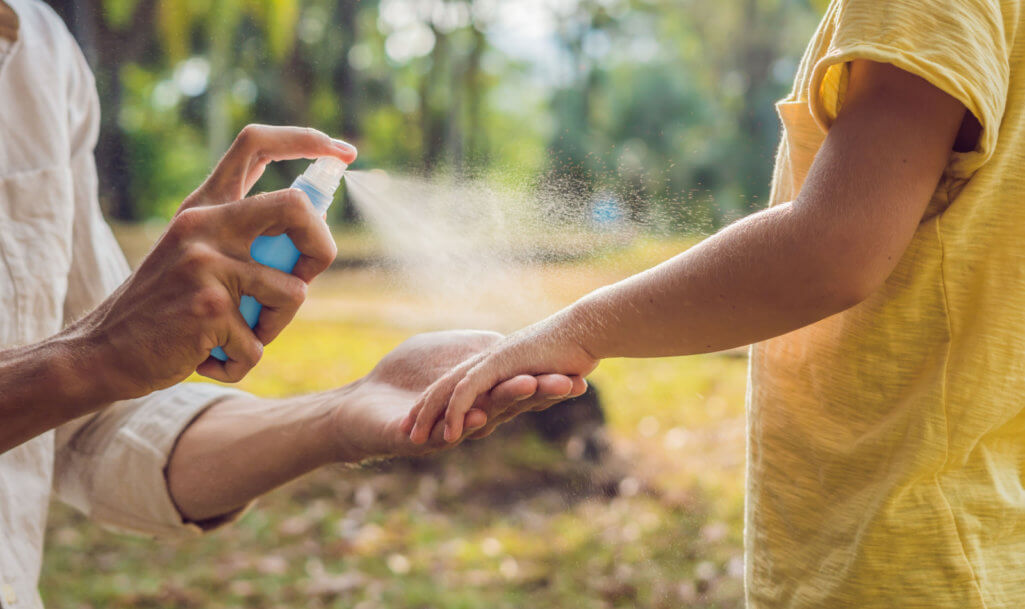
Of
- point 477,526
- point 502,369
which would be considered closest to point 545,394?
point 502,369

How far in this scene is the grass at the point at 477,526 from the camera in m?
2.83

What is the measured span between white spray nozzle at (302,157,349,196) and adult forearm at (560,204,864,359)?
0.30 meters

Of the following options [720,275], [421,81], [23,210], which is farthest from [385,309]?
[720,275]

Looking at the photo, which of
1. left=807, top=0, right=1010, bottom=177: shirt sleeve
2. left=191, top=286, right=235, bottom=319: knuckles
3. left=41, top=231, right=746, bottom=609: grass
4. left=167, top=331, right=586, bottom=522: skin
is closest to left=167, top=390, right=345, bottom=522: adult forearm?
left=167, top=331, right=586, bottom=522: skin

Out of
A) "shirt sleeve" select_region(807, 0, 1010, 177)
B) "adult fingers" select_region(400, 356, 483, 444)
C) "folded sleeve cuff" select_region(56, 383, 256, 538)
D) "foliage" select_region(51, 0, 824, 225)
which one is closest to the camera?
"shirt sleeve" select_region(807, 0, 1010, 177)

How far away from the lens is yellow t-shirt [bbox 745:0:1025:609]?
2.53 ft

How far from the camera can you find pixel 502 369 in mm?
923

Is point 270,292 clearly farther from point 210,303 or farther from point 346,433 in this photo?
point 346,433

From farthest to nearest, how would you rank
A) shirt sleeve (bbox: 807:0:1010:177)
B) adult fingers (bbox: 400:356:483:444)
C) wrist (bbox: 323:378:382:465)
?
wrist (bbox: 323:378:382:465) < adult fingers (bbox: 400:356:483:444) < shirt sleeve (bbox: 807:0:1010:177)

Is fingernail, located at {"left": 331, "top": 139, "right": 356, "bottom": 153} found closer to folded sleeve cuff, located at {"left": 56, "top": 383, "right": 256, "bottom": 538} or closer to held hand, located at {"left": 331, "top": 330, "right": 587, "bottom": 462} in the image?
held hand, located at {"left": 331, "top": 330, "right": 587, "bottom": 462}

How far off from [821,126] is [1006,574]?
47cm

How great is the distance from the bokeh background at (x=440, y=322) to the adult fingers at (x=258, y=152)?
859mm

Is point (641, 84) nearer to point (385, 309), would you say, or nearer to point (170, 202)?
point (385, 309)

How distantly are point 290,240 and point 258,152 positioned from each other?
118 mm
